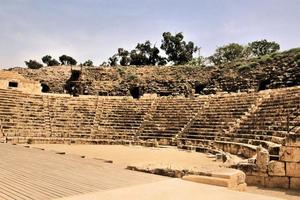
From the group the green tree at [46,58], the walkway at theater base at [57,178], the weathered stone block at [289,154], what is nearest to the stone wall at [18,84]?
the walkway at theater base at [57,178]

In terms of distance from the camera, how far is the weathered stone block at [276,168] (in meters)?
8.71

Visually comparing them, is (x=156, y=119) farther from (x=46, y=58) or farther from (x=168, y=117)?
(x=46, y=58)

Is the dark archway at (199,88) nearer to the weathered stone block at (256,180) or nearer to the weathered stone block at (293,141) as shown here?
the weathered stone block at (256,180)

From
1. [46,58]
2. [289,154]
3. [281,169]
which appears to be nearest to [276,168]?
[281,169]

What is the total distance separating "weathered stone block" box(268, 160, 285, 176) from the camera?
28.6ft

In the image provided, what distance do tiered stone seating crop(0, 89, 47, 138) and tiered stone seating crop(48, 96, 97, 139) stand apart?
2.57 ft

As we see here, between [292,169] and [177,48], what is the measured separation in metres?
42.4

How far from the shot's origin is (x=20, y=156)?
384 inches

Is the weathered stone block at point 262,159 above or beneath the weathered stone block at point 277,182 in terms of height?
above

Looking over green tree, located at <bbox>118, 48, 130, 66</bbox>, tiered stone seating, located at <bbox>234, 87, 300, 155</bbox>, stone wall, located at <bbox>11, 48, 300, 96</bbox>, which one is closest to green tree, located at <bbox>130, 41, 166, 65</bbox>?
green tree, located at <bbox>118, 48, 130, 66</bbox>

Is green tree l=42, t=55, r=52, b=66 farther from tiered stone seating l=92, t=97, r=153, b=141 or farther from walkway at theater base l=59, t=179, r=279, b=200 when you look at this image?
walkway at theater base l=59, t=179, r=279, b=200

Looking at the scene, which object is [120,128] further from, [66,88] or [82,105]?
[66,88]

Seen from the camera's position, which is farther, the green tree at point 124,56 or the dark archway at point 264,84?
the green tree at point 124,56

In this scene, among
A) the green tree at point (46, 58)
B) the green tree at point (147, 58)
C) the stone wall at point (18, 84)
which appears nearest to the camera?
the stone wall at point (18, 84)
